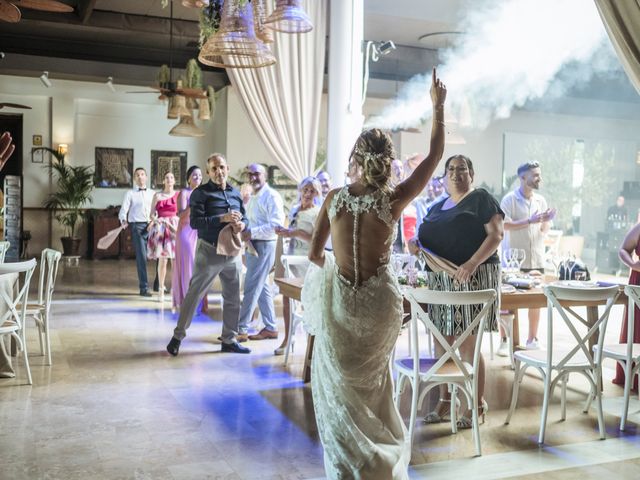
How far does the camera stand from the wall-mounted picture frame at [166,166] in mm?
16094

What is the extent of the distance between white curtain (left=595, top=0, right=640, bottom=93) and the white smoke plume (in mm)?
4640

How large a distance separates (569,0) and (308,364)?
6.63 metres

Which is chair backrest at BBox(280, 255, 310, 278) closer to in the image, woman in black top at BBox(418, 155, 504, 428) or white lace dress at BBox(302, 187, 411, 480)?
woman in black top at BBox(418, 155, 504, 428)

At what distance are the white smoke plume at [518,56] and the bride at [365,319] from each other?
22.8 feet

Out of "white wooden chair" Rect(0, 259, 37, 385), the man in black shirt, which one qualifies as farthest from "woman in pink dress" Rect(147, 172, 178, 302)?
"white wooden chair" Rect(0, 259, 37, 385)

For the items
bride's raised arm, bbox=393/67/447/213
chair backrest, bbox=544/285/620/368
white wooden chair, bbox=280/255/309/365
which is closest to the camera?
bride's raised arm, bbox=393/67/447/213

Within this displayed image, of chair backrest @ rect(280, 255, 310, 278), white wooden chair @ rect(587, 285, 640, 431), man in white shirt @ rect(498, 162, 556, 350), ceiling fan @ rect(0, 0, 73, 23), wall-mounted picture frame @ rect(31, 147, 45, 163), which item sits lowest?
white wooden chair @ rect(587, 285, 640, 431)

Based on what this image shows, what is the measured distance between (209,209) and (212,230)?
20cm

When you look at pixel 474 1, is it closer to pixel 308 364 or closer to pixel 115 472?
pixel 308 364

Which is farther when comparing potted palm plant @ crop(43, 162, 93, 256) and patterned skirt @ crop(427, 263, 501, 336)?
potted palm plant @ crop(43, 162, 93, 256)

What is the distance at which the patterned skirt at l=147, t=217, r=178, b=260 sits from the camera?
28.5 ft

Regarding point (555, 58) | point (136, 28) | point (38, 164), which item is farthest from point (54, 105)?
point (555, 58)

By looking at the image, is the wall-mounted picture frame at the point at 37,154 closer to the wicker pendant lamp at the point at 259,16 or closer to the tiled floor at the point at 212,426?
the tiled floor at the point at 212,426

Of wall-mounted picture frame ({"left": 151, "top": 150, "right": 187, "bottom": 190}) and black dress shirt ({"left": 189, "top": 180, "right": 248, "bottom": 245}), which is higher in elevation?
wall-mounted picture frame ({"left": 151, "top": 150, "right": 187, "bottom": 190})
